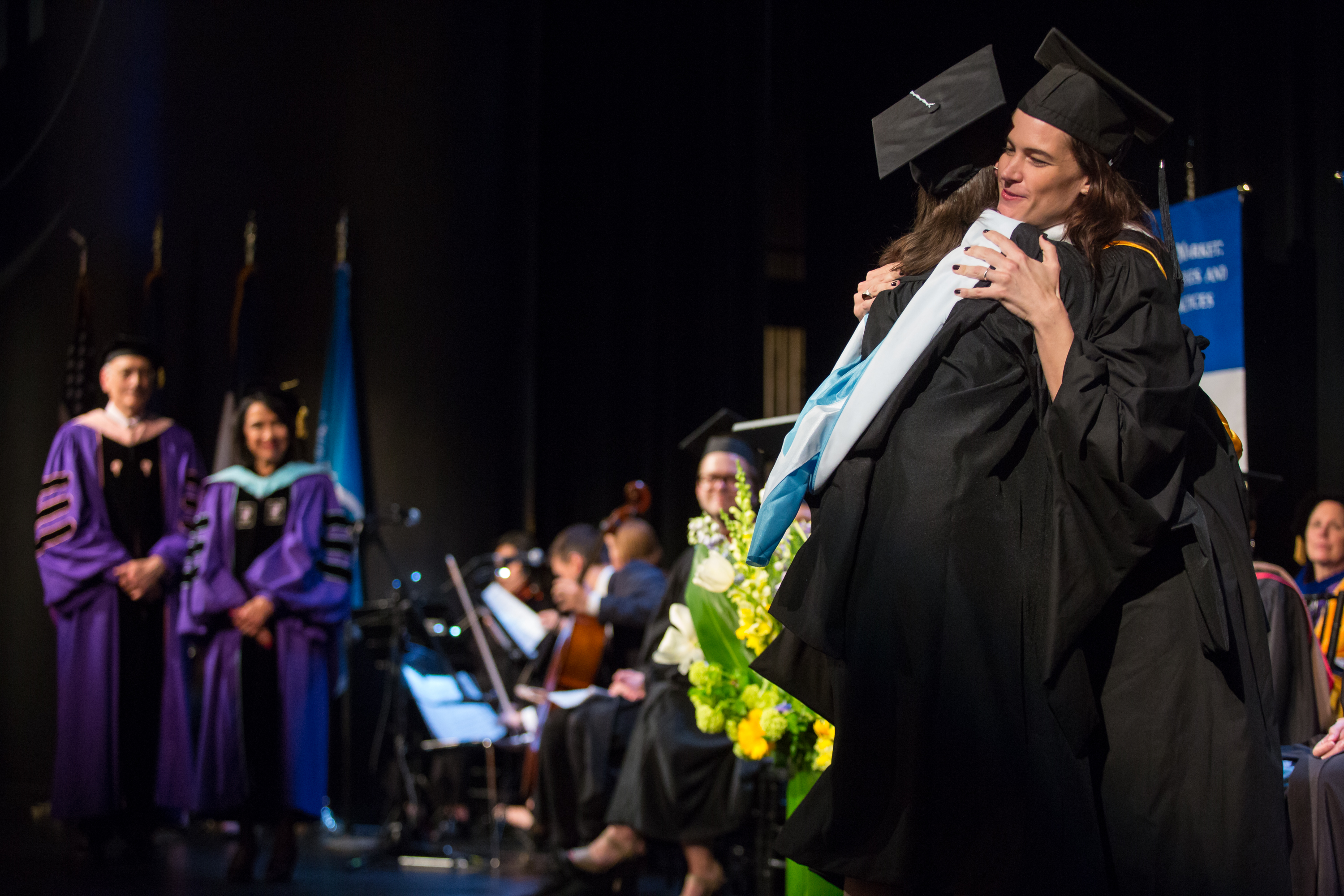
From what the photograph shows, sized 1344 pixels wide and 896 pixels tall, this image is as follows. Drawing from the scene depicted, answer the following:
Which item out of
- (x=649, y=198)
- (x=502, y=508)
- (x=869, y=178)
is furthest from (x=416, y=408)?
(x=869, y=178)

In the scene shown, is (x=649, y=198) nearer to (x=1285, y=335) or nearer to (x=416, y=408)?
(x=416, y=408)

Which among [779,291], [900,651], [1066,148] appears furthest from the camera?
[779,291]

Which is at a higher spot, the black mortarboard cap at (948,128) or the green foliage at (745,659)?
the black mortarboard cap at (948,128)

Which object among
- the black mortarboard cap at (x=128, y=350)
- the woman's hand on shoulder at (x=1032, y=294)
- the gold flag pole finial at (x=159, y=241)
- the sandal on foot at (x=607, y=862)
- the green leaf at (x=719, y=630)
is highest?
the gold flag pole finial at (x=159, y=241)

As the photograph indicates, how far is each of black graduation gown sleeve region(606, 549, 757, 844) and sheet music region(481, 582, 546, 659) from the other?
1.66 m

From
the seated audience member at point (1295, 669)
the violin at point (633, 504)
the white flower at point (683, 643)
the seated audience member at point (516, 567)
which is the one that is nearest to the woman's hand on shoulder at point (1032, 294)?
the white flower at point (683, 643)

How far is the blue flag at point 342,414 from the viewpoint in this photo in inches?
275

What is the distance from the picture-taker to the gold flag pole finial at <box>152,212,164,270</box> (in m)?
6.77

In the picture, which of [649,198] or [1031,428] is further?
[649,198]

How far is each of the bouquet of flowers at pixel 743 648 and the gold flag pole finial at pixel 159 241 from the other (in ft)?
16.2

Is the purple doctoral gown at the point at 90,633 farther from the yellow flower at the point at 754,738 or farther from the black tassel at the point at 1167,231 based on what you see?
the black tassel at the point at 1167,231

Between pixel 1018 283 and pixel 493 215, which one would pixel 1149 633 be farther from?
pixel 493 215

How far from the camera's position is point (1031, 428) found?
178 centimetres

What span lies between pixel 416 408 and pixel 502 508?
2.44 ft
